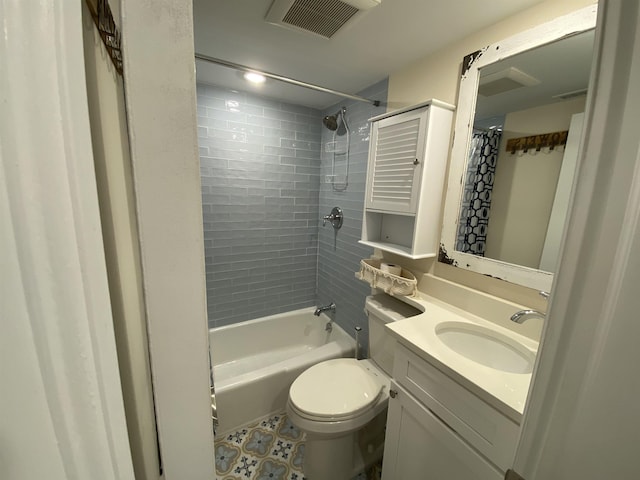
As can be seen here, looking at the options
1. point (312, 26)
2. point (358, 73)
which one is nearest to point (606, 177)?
point (312, 26)

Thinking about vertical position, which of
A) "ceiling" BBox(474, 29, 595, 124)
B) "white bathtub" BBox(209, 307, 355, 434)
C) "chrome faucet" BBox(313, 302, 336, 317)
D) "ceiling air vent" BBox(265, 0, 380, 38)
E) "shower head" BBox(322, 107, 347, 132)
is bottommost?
"white bathtub" BBox(209, 307, 355, 434)

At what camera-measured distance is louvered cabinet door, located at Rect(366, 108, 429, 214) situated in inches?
51.2

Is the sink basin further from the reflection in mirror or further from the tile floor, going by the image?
the tile floor

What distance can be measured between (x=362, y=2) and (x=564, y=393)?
1.33 metres

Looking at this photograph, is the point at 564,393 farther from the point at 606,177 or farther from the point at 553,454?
the point at 606,177

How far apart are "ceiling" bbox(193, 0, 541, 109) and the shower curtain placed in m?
0.48

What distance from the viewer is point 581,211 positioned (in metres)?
0.41

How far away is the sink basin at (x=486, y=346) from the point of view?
3.31ft

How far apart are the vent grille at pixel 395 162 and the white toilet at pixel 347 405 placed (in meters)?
0.67

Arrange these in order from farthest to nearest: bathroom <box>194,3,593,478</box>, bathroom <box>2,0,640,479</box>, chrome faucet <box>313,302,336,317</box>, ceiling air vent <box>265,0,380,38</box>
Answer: chrome faucet <box>313,302,336,317</box>
bathroom <box>194,3,593,478</box>
ceiling air vent <box>265,0,380,38</box>
bathroom <box>2,0,640,479</box>

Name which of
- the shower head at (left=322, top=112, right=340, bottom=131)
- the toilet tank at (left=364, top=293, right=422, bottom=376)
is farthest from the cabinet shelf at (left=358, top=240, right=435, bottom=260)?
the shower head at (left=322, top=112, right=340, bottom=131)

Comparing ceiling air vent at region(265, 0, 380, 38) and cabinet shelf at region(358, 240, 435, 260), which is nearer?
ceiling air vent at region(265, 0, 380, 38)

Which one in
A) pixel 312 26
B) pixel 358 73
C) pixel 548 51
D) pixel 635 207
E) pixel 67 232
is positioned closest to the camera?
pixel 67 232

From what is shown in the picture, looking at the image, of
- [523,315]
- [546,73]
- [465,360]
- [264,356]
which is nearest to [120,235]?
[465,360]
